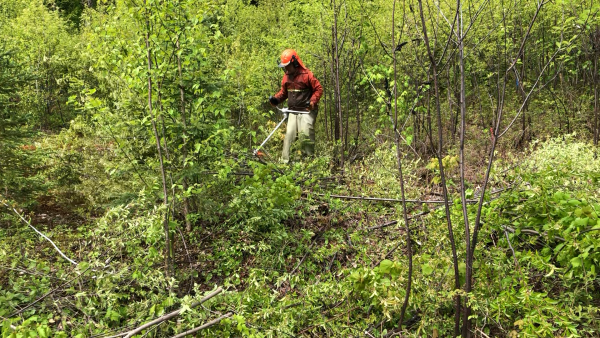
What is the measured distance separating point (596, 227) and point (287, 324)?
1804mm

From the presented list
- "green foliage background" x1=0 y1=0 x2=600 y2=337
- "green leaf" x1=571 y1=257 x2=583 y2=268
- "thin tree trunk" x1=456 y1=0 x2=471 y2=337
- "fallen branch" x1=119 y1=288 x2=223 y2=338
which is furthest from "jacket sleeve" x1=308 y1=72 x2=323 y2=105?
"green leaf" x1=571 y1=257 x2=583 y2=268

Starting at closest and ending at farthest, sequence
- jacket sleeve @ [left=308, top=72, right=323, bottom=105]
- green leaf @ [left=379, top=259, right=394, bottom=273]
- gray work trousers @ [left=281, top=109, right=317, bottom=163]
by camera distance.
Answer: green leaf @ [left=379, top=259, right=394, bottom=273] → jacket sleeve @ [left=308, top=72, right=323, bottom=105] → gray work trousers @ [left=281, top=109, right=317, bottom=163]

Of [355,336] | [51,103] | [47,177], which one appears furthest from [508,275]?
[51,103]

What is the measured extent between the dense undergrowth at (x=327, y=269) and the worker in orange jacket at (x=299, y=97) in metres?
1.82

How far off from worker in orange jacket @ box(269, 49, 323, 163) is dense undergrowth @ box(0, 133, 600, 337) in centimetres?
182

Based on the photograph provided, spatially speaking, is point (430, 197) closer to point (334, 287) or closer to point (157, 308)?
point (334, 287)

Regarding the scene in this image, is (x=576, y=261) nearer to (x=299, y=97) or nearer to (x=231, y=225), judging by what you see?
(x=231, y=225)

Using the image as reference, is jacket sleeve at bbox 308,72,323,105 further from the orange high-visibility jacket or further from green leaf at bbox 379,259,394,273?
green leaf at bbox 379,259,394,273

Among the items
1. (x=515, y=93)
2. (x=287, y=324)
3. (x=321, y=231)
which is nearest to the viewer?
(x=287, y=324)

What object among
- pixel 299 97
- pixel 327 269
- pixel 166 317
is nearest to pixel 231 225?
pixel 327 269

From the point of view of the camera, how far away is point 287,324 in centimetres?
237

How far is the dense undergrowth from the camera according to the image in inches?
84.1

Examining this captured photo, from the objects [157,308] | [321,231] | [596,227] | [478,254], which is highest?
[596,227]

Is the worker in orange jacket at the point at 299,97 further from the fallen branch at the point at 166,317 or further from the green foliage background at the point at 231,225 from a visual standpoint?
the fallen branch at the point at 166,317
